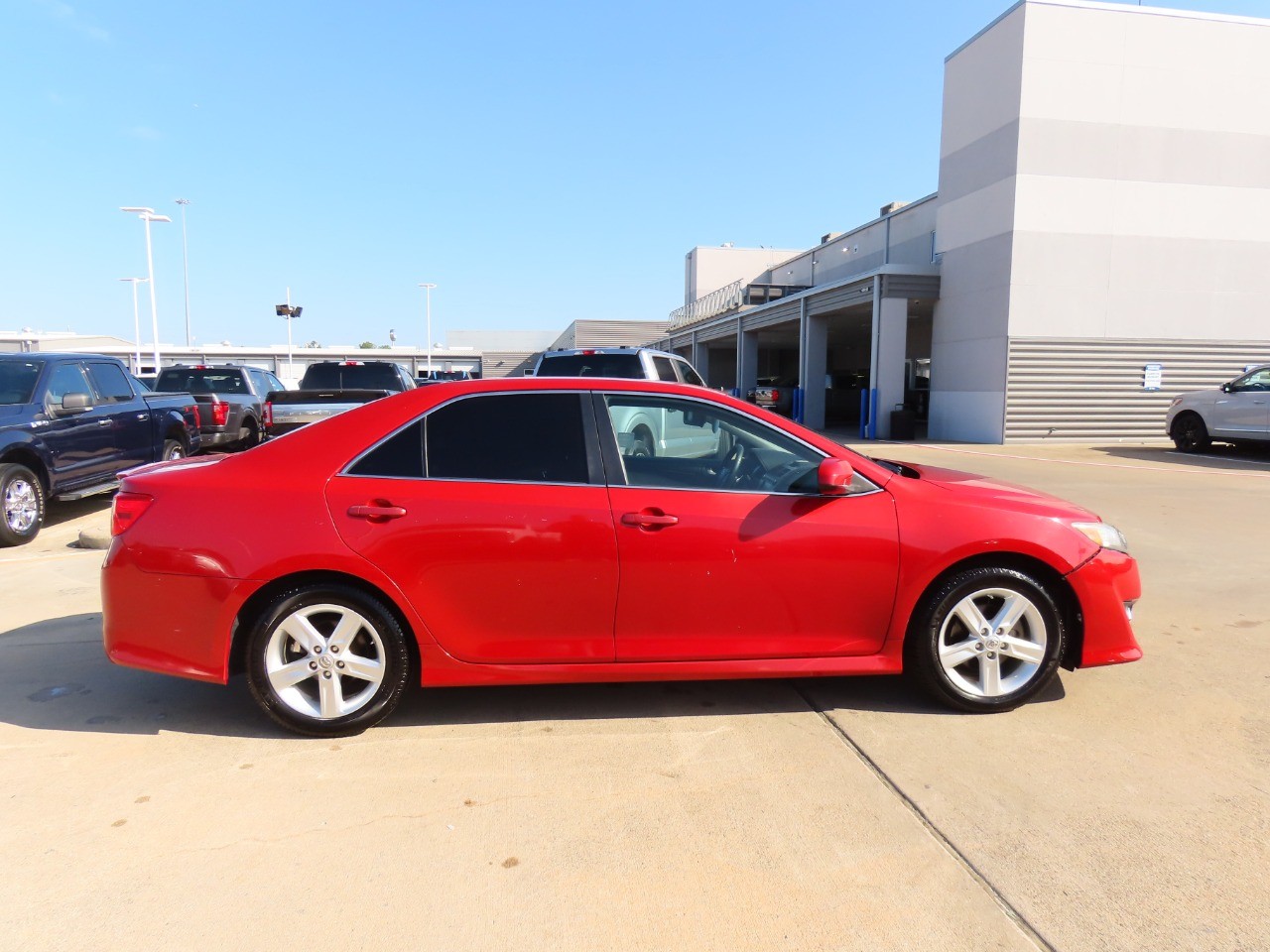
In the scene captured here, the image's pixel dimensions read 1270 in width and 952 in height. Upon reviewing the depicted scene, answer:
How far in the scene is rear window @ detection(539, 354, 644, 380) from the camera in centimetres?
873

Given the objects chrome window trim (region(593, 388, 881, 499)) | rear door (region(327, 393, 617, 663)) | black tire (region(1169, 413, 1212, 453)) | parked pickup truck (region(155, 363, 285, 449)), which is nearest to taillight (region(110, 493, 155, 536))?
rear door (region(327, 393, 617, 663))

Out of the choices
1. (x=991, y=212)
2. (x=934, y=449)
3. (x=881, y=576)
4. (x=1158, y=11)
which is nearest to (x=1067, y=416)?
(x=934, y=449)

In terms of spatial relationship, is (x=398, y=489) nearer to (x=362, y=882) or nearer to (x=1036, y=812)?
(x=362, y=882)

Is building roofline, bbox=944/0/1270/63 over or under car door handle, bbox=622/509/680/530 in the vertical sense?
over

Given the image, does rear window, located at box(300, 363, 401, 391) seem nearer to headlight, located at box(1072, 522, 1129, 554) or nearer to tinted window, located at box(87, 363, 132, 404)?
tinted window, located at box(87, 363, 132, 404)

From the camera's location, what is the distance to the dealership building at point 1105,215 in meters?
18.2

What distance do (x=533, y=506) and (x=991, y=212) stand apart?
1903 centimetres

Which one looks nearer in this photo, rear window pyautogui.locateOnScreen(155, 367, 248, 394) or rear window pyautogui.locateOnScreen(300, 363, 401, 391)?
rear window pyautogui.locateOnScreen(300, 363, 401, 391)

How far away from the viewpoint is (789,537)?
138 inches

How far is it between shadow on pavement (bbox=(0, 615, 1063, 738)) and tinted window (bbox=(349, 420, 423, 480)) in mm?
1176

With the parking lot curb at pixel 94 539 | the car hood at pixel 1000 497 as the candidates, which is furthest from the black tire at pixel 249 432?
the car hood at pixel 1000 497

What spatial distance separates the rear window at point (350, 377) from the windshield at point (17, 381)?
4351mm

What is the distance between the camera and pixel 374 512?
3395mm

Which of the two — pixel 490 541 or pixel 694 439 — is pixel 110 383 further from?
pixel 694 439
